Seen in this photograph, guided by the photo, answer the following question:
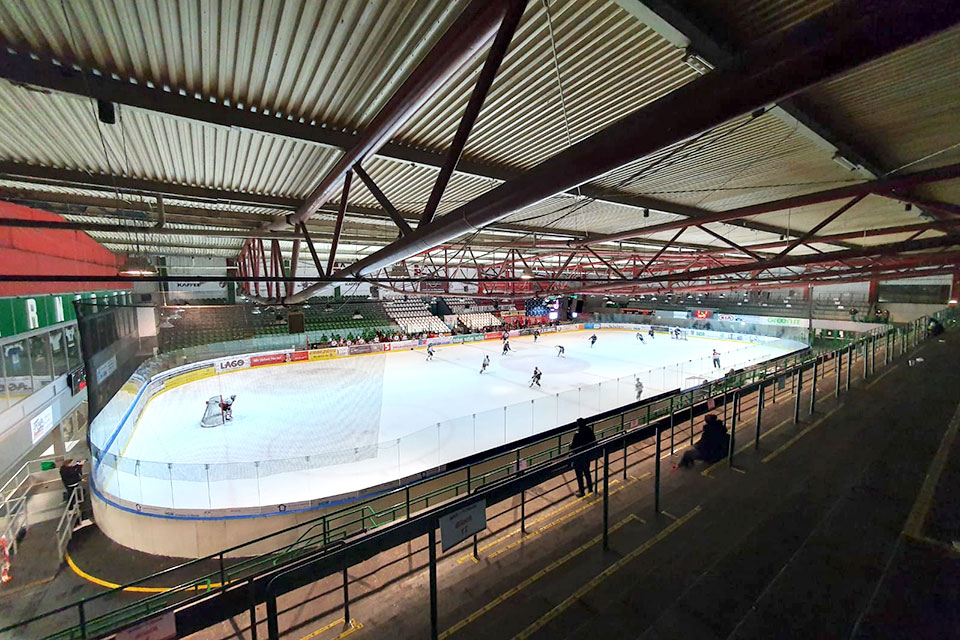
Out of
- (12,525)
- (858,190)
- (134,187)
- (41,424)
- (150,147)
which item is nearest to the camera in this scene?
(150,147)

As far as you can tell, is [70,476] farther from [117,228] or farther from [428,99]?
[428,99]

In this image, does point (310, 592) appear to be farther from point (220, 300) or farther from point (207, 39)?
point (220, 300)

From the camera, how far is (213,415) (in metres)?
11.4

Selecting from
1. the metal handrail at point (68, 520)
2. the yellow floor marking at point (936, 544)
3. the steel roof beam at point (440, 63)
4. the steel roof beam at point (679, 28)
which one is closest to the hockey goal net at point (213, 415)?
the metal handrail at point (68, 520)

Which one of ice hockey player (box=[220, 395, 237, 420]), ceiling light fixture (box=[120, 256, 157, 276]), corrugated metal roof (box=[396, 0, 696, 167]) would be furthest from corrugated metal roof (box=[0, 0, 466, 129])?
ice hockey player (box=[220, 395, 237, 420])

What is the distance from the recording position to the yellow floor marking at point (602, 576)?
2.62 meters

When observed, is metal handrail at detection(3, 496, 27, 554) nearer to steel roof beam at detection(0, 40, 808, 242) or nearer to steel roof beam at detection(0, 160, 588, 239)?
steel roof beam at detection(0, 160, 588, 239)

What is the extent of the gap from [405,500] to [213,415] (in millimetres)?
8455

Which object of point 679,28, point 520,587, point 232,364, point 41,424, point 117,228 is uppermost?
point 679,28

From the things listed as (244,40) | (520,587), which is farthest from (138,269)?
(520,587)

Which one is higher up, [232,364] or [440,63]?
[440,63]

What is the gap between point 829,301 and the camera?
32.5 m

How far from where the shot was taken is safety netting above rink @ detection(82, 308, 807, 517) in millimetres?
7179

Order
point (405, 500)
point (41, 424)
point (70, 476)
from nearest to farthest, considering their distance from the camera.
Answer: point (405, 500) < point (70, 476) < point (41, 424)
